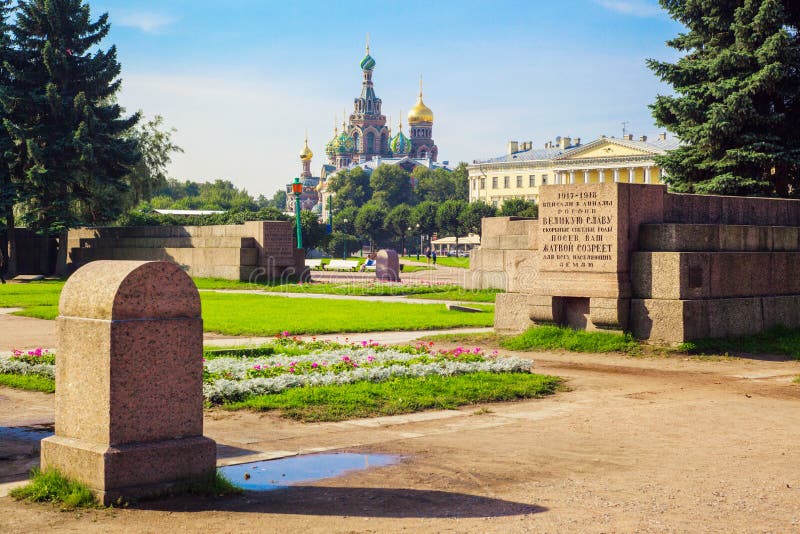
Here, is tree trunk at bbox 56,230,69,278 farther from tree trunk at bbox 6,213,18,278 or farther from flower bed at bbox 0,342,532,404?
flower bed at bbox 0,342,532,404

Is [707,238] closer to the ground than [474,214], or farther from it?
closer to the ground

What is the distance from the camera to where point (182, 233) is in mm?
37562

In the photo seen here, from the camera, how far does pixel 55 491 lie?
18.2 feet

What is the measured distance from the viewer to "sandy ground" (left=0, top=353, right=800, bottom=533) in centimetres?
517

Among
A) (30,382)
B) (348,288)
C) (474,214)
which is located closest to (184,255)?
(348,288)

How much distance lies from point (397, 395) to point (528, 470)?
10.4 feet

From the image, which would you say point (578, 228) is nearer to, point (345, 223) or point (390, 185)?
point (345, 223)

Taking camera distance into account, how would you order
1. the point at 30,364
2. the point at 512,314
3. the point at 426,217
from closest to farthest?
the point at 30,364, the point at 512,314, the point at 426,217

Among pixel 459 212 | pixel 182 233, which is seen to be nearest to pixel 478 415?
pixel 182 233

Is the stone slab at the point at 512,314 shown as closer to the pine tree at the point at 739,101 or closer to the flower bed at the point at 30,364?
the flower bed at the point at 30,364

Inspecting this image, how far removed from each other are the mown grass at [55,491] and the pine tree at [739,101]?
22.3 meters

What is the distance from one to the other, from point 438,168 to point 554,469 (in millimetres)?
185841

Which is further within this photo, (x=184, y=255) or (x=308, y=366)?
(x=184, y=255)

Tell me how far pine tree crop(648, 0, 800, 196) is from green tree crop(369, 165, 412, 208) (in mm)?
143918
